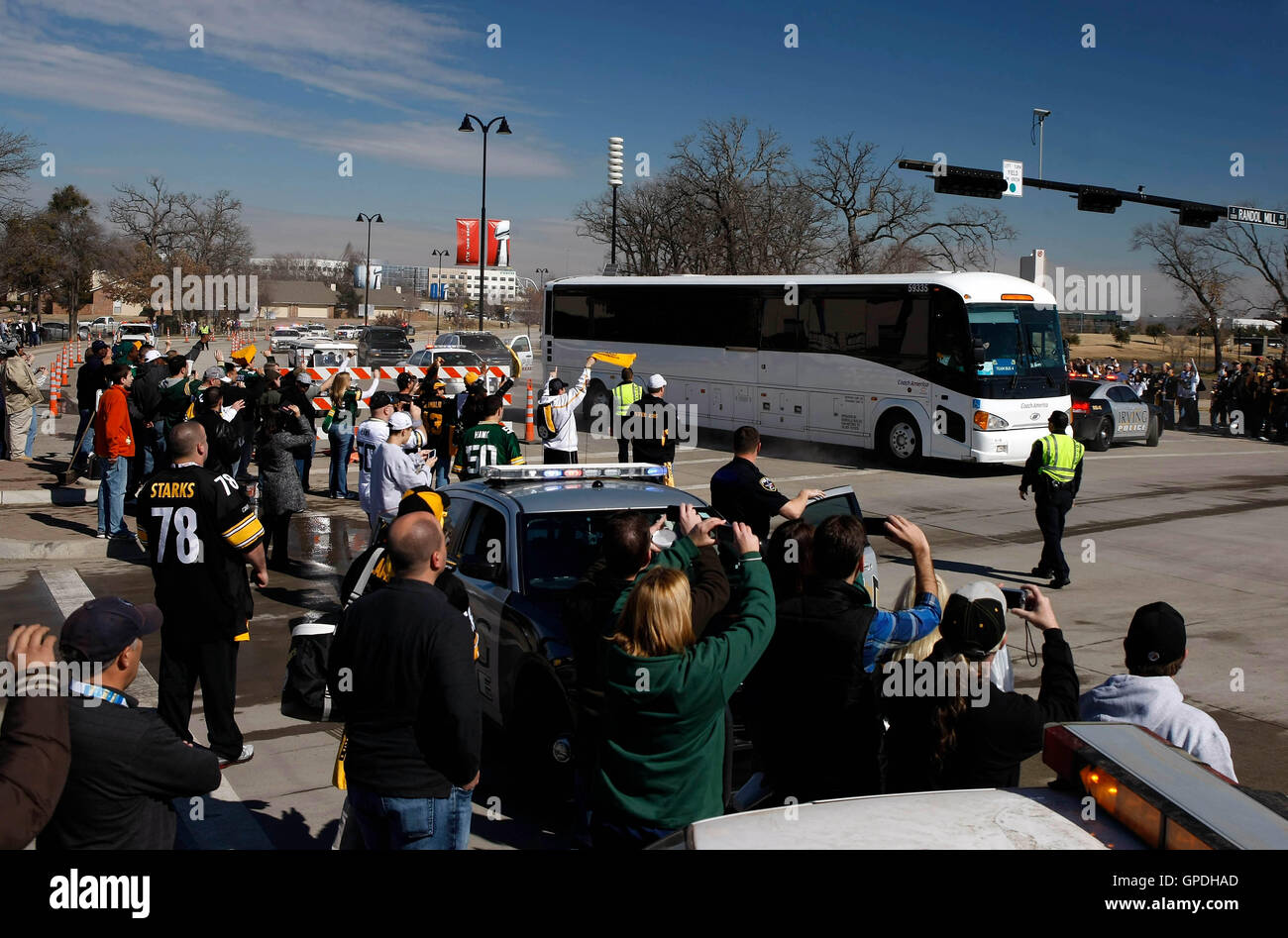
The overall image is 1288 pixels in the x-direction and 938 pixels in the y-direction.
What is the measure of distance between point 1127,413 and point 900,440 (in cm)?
818

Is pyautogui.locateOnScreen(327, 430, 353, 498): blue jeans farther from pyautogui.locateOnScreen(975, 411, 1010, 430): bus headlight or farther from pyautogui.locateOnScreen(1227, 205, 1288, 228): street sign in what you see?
pyautogui.locateOnScreen(1227, 205, 1288, 228): street sign

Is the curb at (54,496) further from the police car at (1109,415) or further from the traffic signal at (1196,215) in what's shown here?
the traffic signal at (1196,215)

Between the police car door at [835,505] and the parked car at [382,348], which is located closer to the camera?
the police car door at [835,505]

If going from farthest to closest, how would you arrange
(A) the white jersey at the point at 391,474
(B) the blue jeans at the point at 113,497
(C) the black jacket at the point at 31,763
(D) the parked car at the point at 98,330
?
(D) the parked car at the point at 98,330
(B) the blue jeans at the point at 113,497
(A) the white jersey at the point at 391,474
(C) the black jacket at the point at 31,763

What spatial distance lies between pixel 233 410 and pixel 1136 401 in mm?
21027

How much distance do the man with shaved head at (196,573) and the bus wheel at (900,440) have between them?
52.2 feet

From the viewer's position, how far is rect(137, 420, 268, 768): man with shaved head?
591cm

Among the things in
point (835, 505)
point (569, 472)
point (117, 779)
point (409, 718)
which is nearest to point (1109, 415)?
point (835, 505)

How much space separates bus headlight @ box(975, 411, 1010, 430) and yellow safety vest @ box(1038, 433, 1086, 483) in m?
8.03

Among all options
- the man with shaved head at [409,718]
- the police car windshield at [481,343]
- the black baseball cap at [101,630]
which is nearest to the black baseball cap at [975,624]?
the man with shaved head at [409,718]

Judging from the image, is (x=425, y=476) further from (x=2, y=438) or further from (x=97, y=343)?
(x=2, y=438)

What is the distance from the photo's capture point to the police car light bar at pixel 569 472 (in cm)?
726

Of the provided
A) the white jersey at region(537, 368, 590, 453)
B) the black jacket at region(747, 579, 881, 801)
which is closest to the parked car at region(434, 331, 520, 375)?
the white jersey at region(537, 368, 590, 453)

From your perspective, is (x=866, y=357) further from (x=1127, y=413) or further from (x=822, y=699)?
(x=822, y=699)
